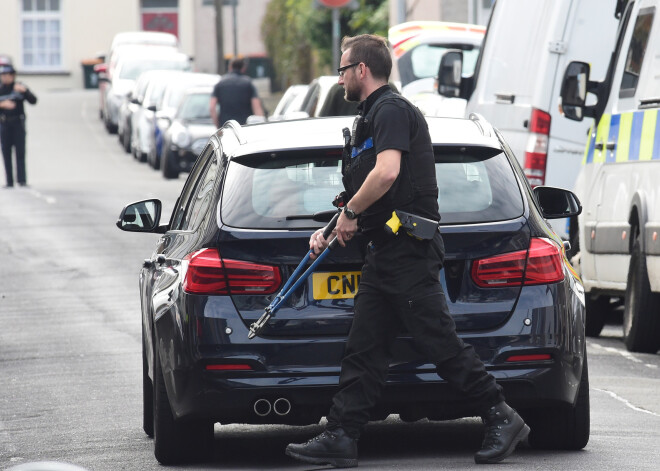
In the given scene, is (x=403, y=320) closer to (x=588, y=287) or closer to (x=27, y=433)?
(x=27, y=433)

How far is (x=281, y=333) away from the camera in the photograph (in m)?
6.62

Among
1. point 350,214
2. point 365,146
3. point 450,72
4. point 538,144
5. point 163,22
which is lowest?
point 163,22

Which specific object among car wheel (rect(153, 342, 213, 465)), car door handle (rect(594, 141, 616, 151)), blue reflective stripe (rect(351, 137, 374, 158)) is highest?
blue reflective stripe (rect(351, 137, 374, 158))

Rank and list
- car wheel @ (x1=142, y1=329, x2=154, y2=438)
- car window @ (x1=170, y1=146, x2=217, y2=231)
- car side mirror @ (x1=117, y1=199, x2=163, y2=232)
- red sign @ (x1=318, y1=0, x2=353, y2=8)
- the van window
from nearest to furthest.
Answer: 1. car window @ (x1=170, y1=146, x2=217, y2=231)
2. car wheel @ (x1=142, y1=329, x2=154, y2=438)
3. car side mirror @ (x1=117, y1=199, x2=163, y2=232)
4. the van window
5. red sign @ (x1=318, y1=0, x2=353, y2=8)

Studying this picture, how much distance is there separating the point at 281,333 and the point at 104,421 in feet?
7.07

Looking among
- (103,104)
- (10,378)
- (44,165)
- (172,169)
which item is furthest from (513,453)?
(103,104)

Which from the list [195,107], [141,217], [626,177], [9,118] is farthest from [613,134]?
[195,107]

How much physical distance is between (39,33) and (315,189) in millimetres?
57161

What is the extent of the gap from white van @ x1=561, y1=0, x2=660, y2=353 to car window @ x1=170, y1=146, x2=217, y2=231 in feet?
11.4

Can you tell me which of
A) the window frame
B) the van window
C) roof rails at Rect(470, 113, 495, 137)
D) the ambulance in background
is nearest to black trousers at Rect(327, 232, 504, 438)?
roof rails at Rect(470, 113, 495, 137)

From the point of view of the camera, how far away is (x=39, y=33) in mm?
62719

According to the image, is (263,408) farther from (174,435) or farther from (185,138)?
(185,138)

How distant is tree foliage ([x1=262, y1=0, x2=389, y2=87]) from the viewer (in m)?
38.2

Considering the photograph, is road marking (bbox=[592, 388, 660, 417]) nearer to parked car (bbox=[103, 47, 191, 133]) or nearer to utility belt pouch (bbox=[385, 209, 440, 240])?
utility belt pouch (bbox=[385, 209, 440, 240])
